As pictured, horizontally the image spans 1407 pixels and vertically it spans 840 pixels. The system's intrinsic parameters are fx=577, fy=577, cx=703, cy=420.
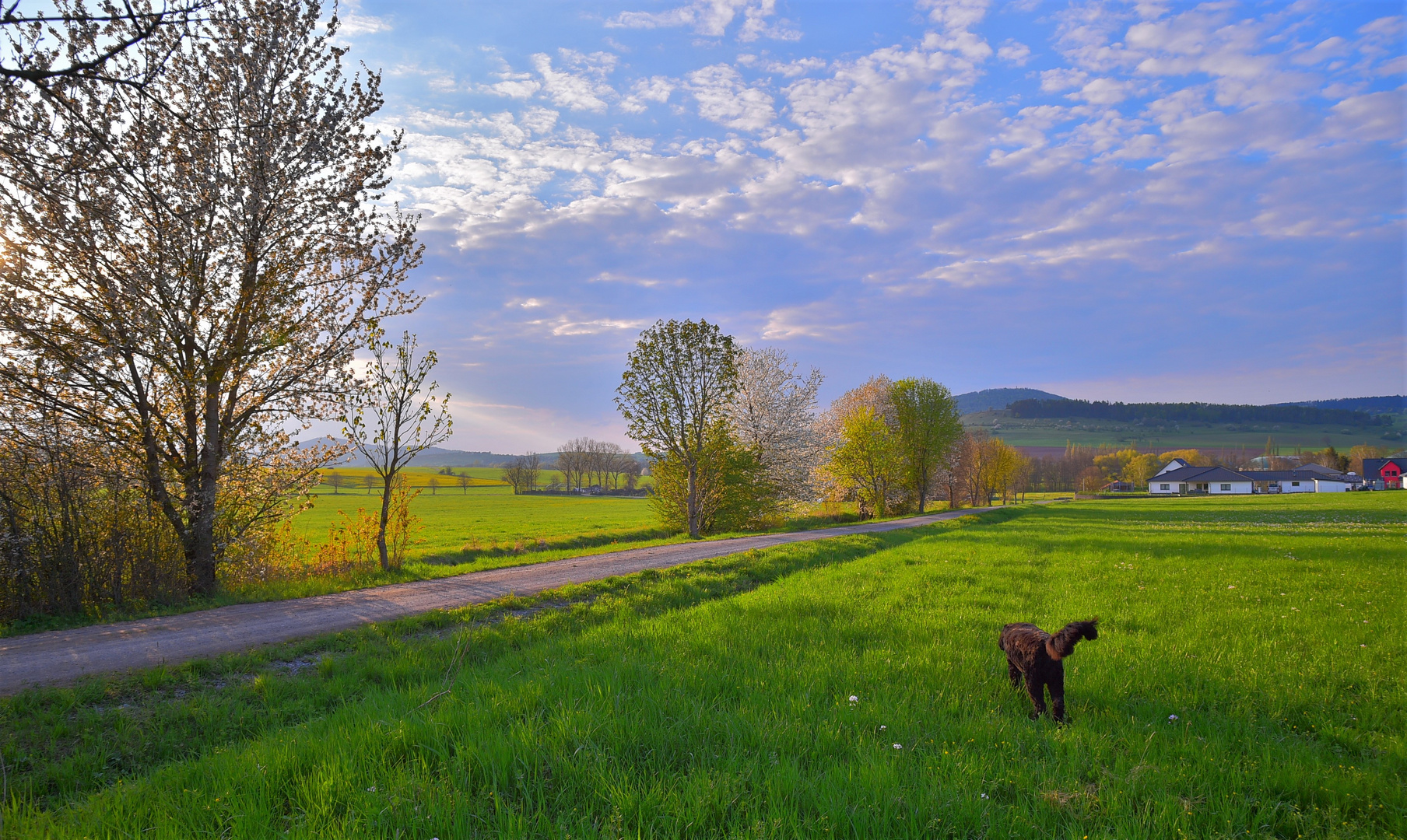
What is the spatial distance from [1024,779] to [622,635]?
449 cm

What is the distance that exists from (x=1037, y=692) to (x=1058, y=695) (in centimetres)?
16

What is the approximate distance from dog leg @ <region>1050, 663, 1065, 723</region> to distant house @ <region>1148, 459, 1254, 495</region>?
13611cm

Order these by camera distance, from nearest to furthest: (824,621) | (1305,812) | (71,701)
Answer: (1305,812), (71,701), (824,621)

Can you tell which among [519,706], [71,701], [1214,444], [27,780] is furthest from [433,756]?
[1214,444]

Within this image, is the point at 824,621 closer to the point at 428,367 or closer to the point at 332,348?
the point at 428,367

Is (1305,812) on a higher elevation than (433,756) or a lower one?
lower

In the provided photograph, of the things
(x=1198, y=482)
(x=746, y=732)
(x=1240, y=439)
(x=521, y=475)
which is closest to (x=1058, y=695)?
(x=746, y=732)

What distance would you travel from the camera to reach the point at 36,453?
29.5 feet

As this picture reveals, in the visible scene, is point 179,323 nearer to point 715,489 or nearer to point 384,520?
point 384,520

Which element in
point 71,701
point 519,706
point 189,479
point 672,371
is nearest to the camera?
point 519,706

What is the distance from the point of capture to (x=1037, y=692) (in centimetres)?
445

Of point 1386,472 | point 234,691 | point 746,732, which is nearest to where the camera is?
point 746,732

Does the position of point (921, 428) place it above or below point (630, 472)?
above

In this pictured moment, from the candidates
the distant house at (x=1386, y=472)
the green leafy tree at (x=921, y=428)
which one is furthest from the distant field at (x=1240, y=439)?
the green leafy tree at (x=921, y=428)
